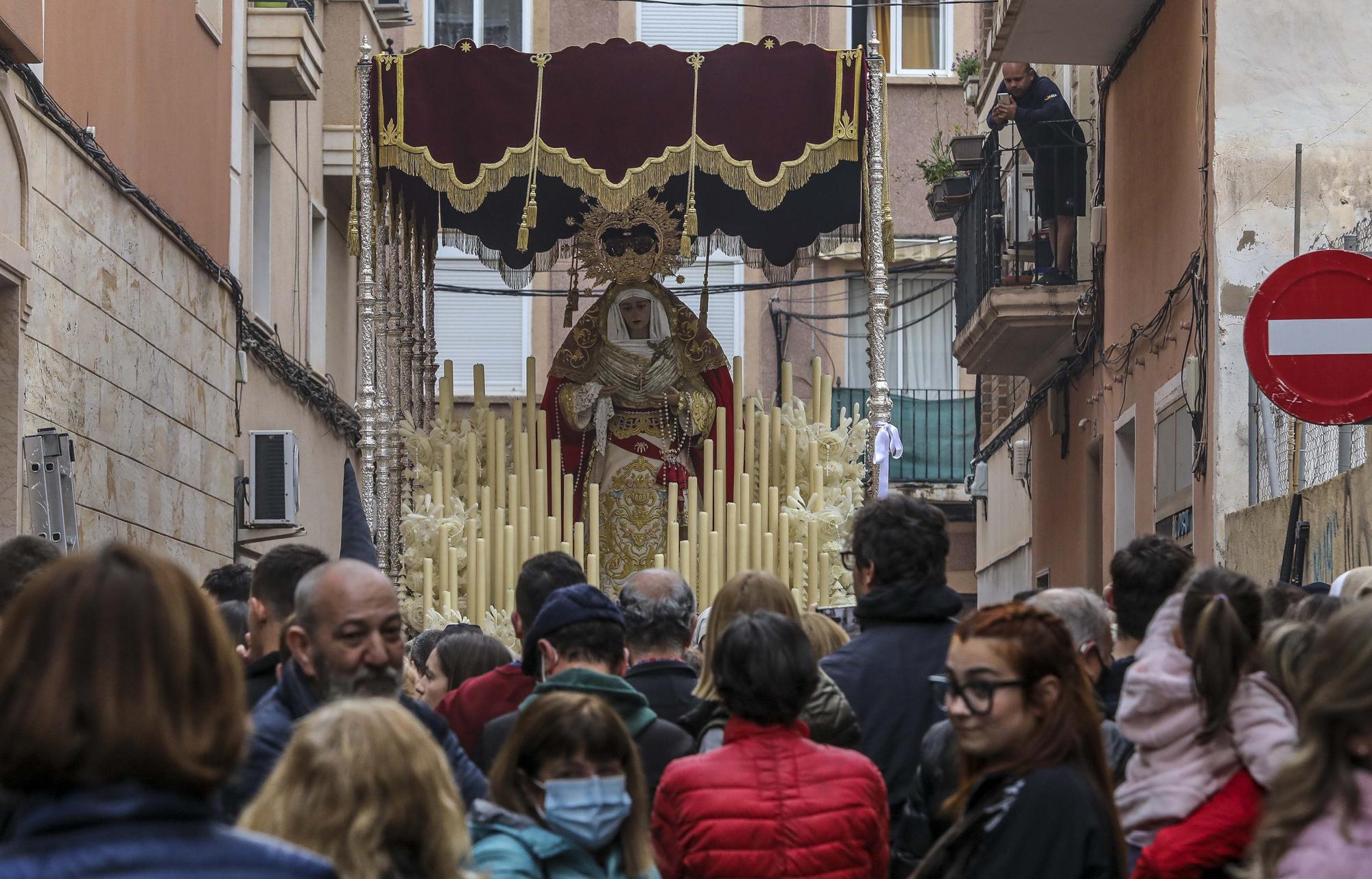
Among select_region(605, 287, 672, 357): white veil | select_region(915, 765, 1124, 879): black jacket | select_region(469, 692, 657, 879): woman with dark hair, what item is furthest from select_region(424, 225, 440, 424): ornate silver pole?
select_region(915, 765, 1124, 879): black jacket

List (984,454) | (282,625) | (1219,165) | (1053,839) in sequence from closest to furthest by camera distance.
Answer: (1053,839), (282,625), (1219,165), (984,454)

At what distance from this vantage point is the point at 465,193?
11.0m

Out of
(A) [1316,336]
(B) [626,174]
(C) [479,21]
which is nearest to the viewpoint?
(A) [1316,336]

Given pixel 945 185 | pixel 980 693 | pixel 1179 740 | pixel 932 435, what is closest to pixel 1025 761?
pixel 980 693

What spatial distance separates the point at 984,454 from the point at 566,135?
10500 mm

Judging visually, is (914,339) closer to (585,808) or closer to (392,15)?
(392,15)

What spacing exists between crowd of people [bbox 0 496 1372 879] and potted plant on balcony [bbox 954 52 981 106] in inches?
510

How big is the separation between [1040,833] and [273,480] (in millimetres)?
11035

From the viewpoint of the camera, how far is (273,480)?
13.9 m

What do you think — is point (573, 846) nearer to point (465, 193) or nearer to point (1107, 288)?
point (465, 193)

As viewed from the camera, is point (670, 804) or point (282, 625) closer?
point (670, 804)

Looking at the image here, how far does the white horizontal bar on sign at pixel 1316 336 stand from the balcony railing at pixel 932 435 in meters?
16.0

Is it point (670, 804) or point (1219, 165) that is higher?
point (1219, 165)

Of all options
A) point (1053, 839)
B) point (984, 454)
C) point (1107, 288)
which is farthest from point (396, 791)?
point (984, 454)
